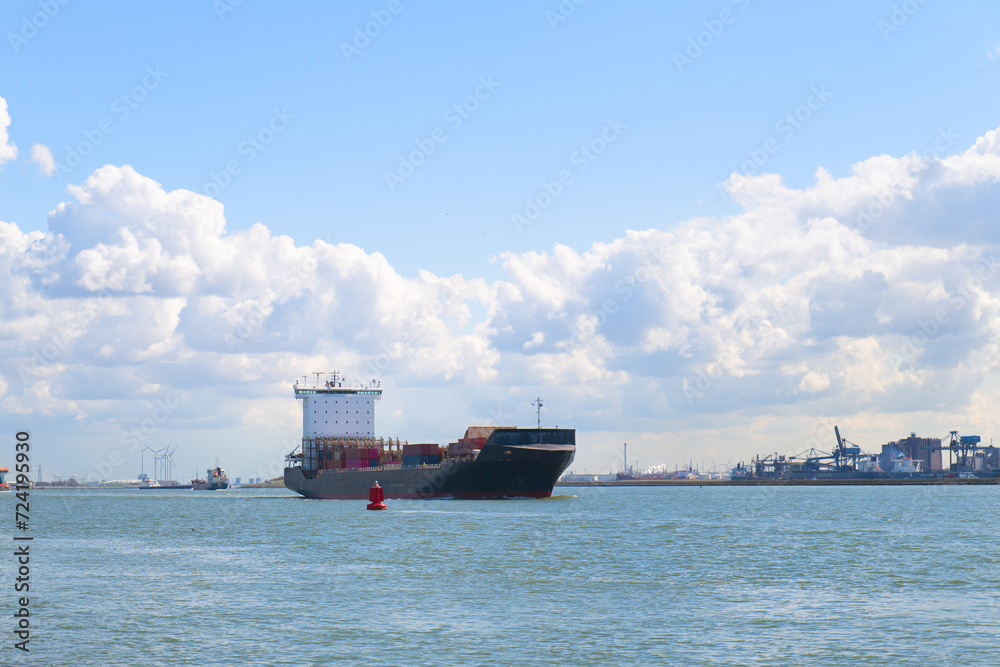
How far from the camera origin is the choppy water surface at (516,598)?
21.8 meters

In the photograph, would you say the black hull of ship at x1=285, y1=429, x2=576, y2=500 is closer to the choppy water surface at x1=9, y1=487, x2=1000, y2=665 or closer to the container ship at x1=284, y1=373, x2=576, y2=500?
the container ship at x1=284, y1=373, x2=576, y2=500

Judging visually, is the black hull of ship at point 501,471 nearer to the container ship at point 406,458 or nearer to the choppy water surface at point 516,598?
the container ship at point 406,458

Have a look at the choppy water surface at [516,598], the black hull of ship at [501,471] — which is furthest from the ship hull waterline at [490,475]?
the choppy water surface at [516,598]

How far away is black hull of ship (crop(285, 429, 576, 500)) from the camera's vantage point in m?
81.7

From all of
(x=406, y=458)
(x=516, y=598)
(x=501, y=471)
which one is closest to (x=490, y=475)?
(x=501, y=471)

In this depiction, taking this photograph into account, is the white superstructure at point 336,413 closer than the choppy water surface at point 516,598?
No

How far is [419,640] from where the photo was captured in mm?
23047

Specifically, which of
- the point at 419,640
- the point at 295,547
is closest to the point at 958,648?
the point at 419,640

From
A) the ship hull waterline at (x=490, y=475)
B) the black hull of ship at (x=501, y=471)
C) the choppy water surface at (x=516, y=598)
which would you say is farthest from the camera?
the ship hull waterline at (x=490, y=475)

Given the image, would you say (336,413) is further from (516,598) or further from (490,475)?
(516,598)

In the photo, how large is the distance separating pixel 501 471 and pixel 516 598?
53694 millimetres

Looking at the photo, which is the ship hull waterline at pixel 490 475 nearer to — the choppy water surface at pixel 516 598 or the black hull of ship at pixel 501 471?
the black hull of ship at pixel 501 471

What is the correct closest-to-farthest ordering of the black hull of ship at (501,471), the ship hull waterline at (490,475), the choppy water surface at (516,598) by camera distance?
the choppy water surface at (516,598)
the black hull of ship at (501,471)
the ship hull waterline at (490,475)

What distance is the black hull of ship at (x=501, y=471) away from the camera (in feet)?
268
